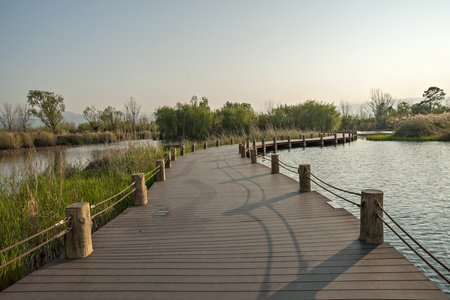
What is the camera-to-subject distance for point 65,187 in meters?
6.13

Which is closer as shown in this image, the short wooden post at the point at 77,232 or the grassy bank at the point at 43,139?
the short wooden post at the point at 77,232

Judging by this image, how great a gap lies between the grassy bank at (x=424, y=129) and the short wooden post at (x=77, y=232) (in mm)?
26926

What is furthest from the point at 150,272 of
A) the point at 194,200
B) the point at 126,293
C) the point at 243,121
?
the point at 243,121

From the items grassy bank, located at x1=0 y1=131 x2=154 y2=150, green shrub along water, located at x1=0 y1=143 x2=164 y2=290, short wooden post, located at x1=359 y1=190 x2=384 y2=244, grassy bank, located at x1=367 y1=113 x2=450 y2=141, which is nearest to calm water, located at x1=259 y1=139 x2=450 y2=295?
short wooden post, located at x1=359 y1=190 x2=384 y2=244

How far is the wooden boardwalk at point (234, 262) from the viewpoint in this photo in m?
2.30

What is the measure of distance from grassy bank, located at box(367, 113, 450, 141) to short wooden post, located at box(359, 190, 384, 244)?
81.5 feet

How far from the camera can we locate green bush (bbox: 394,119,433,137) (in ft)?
81.4

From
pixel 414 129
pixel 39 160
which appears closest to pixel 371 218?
pixel 39 160

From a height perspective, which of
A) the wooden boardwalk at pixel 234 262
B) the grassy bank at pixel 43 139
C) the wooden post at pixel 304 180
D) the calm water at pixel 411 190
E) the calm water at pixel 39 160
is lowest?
the calm water at pixel 411 190

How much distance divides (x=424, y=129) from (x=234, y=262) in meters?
28.3

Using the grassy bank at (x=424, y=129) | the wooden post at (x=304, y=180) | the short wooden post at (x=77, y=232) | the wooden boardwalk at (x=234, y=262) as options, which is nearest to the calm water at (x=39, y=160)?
the short wooden post at (x=77, y=232)

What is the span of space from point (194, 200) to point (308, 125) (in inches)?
1416

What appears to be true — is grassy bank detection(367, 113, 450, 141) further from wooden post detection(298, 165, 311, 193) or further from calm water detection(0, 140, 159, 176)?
wooden post detection(298, 165, 311, 193)

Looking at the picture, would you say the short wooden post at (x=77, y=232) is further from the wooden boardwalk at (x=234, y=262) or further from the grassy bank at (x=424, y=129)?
the grassy bank at (x=424, y=129)
